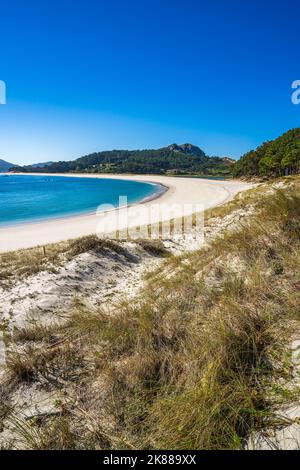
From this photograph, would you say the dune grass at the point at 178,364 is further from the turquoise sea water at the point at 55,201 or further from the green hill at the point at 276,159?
the green hill at the point at 276,159

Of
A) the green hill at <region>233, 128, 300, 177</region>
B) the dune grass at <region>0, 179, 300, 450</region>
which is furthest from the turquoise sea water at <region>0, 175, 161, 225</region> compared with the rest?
the green hill at <region>233, 128, 300, 177</region>

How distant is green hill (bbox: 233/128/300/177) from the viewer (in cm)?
4792

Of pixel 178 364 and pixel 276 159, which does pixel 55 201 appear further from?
pixel 276 159

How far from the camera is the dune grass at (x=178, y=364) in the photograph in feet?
6.93

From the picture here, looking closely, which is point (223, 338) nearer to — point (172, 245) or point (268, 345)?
point (268, 345)

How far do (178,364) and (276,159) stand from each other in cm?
6314

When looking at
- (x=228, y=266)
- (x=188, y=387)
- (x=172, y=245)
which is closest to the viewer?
(x=188, y=387)

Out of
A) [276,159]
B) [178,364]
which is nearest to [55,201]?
[178,364]

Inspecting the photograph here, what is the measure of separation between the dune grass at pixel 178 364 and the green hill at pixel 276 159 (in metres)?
32.8

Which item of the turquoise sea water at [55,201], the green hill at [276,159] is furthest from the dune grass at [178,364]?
the green hill at [276,159]

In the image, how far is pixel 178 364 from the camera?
2.80 m
